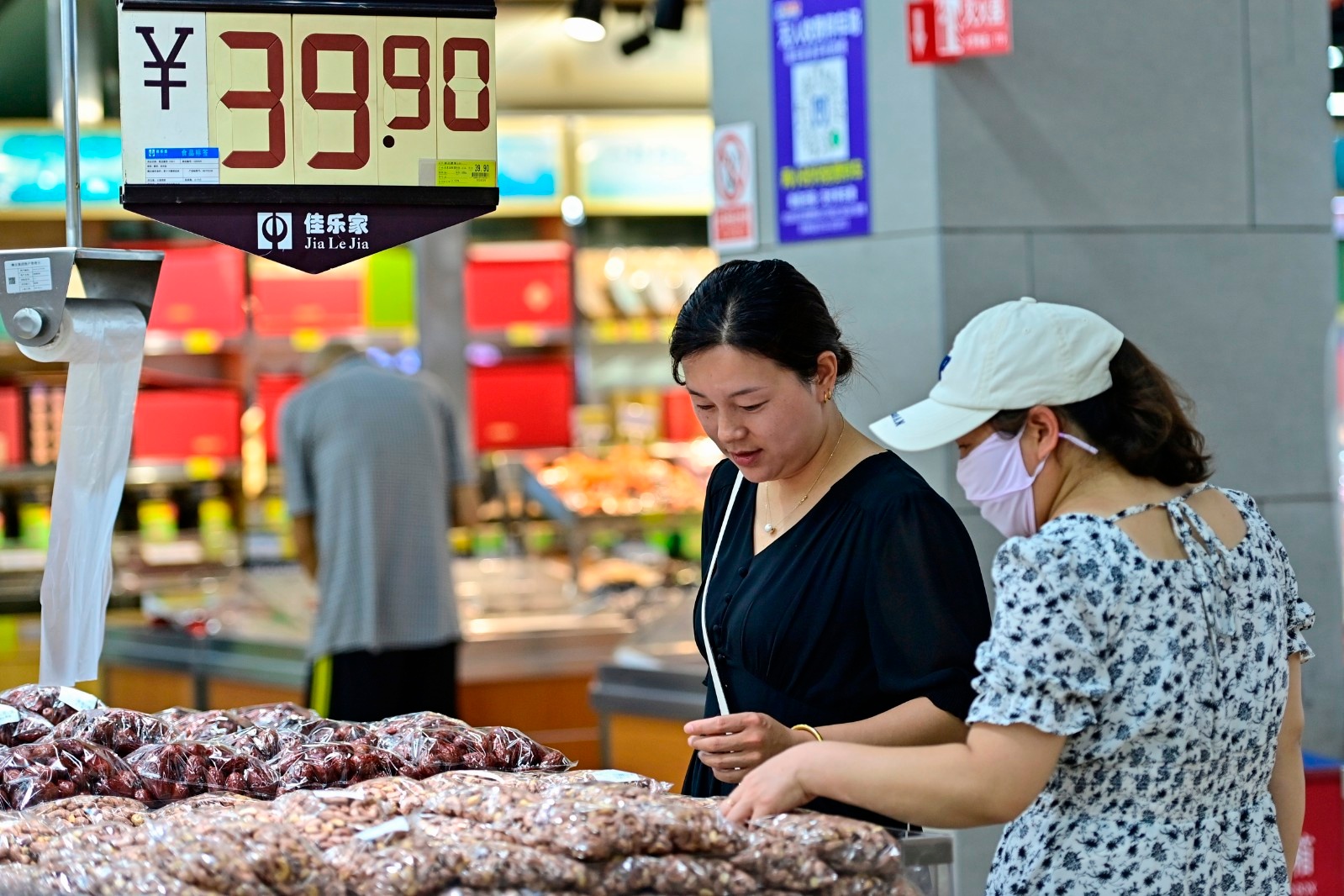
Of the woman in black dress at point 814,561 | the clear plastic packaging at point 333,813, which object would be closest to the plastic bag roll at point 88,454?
the clear plastic packaging at point 333,813

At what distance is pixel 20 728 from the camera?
2289 millimetres

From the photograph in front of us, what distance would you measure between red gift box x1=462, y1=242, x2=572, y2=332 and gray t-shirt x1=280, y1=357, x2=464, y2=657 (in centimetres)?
284

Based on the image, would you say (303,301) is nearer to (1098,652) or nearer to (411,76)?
(411,76)

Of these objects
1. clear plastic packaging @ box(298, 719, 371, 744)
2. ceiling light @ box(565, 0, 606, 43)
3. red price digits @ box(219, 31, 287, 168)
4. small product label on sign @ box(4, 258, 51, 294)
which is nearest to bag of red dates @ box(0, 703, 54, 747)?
clear plastic packaging @ box(298, 719, 371, 744)

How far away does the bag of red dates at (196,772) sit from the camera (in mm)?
2055

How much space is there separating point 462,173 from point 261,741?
891mm

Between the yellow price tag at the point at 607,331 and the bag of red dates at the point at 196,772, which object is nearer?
the bag of red dates at the point at 196,772

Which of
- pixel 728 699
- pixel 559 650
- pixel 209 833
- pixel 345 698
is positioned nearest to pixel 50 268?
pixel 209 833

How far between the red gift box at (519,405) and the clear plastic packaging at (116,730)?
5.78m

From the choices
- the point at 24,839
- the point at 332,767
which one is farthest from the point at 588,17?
the point at 24,839

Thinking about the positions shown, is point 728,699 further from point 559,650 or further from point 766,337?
point 559,650

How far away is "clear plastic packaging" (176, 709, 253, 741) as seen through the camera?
2.31 m

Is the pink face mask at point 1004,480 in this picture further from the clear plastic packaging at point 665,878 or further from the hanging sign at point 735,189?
the hanging sign at point 735,189

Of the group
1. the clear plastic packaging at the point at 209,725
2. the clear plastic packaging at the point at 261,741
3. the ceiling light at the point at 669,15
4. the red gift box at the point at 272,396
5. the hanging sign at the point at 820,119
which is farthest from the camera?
the red gift box at the point at 272,396
